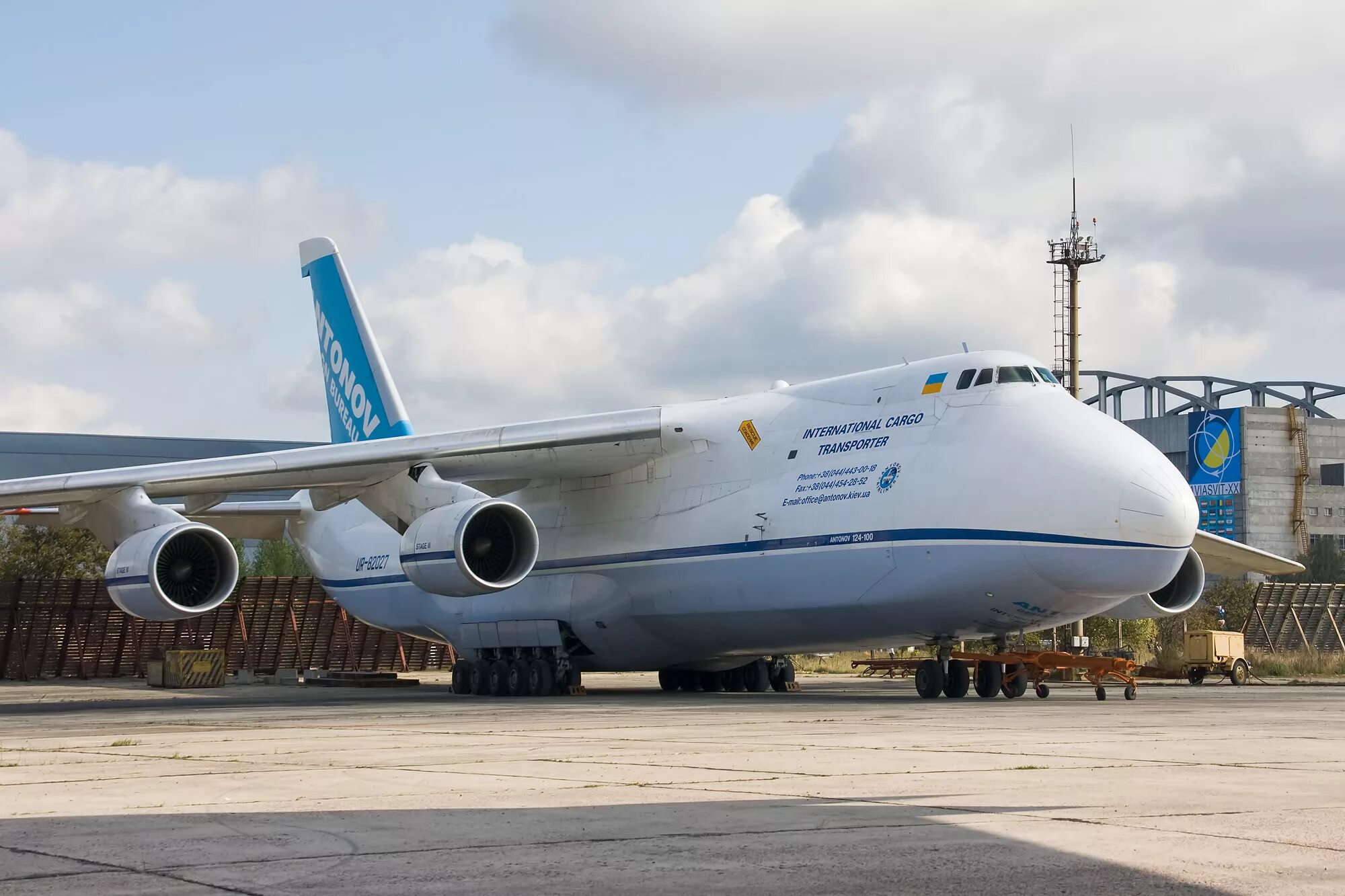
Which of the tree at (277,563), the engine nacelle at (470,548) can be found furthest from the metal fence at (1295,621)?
the tree at (277,563)

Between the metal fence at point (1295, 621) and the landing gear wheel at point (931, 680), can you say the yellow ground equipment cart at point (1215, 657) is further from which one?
the landing gear wheel at point (931, 680)

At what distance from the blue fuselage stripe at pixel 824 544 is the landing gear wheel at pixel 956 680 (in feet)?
7.31

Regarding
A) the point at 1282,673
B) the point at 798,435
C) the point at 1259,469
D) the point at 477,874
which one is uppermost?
the point at 1259,469

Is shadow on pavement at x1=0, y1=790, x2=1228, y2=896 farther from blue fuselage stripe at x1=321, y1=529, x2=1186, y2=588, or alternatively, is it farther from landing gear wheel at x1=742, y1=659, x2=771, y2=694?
landing gear wheel at x1=742, y1=659, x2=771, y2=694

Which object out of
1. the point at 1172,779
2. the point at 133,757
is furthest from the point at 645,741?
the point at 1172,779

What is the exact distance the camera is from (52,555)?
4556 cm

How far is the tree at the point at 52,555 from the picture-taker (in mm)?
45125

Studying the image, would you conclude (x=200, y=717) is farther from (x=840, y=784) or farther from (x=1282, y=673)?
(x=1282, y=673)

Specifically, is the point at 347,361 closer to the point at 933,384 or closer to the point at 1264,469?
the point at 933,384

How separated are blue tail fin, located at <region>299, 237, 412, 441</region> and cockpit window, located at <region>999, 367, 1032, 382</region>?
11306 mm

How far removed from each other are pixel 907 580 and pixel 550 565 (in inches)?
261

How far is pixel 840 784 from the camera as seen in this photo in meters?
8.38

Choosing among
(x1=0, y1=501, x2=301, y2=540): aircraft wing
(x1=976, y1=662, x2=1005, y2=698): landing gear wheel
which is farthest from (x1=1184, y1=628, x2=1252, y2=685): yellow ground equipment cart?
(x1=0, y1=501, x2=301, y2=540): aircraft wing

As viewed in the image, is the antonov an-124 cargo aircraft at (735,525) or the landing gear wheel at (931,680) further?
the landing gear wheel at (931,680)
